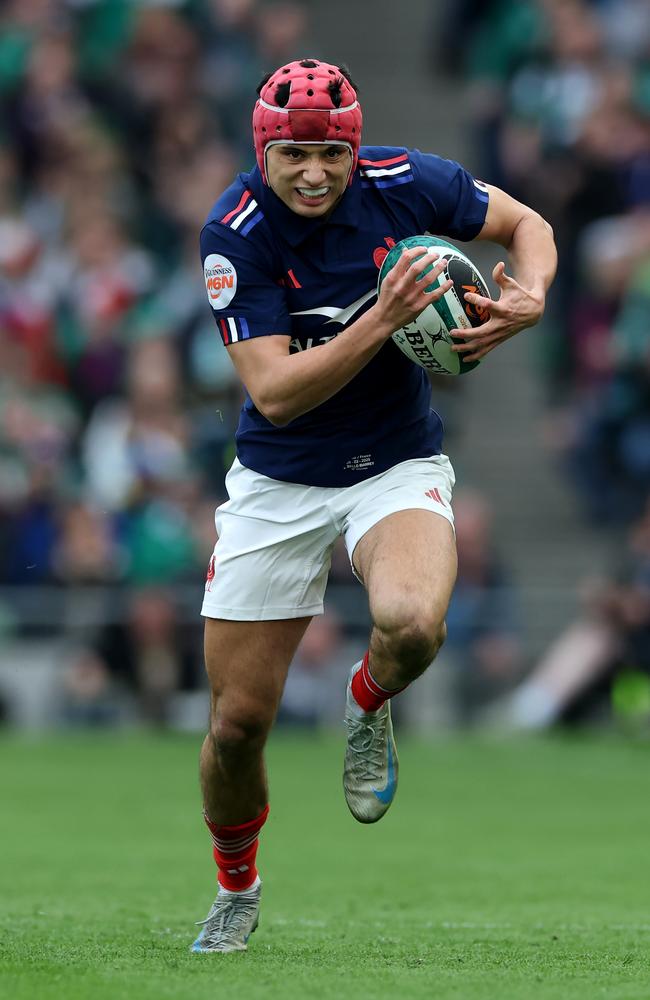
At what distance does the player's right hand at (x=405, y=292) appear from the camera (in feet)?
18.3

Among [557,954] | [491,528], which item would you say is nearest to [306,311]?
[557,954]

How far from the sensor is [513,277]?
6117 mm

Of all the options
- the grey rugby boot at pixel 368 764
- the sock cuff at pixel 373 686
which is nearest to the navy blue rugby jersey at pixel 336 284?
the sock cuff at pixel 373 686

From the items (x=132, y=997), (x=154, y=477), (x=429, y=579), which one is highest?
(x=429, y=579)

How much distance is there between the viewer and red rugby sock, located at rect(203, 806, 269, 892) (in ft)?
20.7

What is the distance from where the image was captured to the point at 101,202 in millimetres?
15773

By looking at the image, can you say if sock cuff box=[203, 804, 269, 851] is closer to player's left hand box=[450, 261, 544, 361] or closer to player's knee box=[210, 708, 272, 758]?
player's knee box=[210, 708, 272, 758]

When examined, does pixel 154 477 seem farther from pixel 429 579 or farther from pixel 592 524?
pixel 429 579

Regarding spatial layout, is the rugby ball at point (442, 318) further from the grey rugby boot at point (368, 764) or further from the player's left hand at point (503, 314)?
the grey rugby boot at point (368, 764)

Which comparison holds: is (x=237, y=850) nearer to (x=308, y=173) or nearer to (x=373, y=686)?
(x=373, y=686)

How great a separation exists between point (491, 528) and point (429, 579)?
1081 cm

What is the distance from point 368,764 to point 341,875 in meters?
2.19

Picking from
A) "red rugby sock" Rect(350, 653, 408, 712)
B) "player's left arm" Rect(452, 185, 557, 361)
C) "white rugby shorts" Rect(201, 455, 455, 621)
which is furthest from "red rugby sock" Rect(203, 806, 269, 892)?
"player's left arm" Rect(452, 185, 557, 361)

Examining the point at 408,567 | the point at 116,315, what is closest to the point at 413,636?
the point at 408,567
